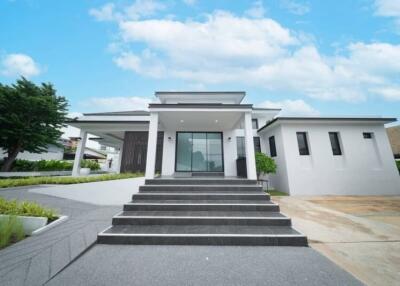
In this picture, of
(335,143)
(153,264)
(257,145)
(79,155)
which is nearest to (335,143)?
(335,143)

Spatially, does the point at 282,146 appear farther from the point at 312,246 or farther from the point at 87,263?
the point at 87,263

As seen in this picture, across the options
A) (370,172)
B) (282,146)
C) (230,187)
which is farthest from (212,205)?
(370,172)

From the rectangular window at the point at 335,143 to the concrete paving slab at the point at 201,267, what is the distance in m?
9.68

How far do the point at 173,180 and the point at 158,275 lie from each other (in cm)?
351

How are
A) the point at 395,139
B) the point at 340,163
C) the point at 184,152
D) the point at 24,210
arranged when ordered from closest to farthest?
the point at 24,210
the point at 184,152
the point at 340,163
the point at 395,139

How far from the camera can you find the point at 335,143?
9609mm

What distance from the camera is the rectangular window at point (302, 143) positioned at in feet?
31.1

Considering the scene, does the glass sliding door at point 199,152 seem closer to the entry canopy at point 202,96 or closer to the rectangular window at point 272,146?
the entry canopy at point 202,96

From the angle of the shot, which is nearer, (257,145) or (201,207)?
(201,207)

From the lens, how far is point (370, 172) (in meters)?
9.09

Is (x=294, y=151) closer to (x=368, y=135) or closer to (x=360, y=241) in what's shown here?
(x=368, y=135)

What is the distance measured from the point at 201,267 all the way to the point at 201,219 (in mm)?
1340

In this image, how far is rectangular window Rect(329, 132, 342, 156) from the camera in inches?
372

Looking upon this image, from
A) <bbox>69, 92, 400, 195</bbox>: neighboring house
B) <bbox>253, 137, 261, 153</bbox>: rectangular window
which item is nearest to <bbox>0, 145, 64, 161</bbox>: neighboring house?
<bbox>69, 92, 400, 195</bbox>: neighboring house
